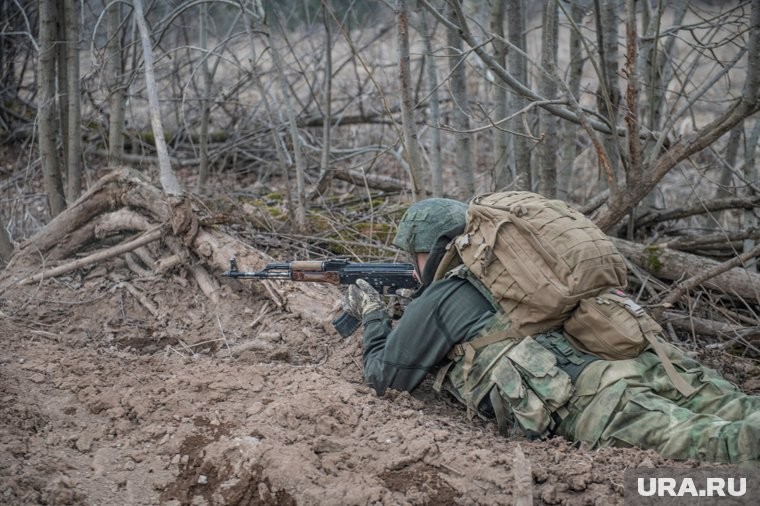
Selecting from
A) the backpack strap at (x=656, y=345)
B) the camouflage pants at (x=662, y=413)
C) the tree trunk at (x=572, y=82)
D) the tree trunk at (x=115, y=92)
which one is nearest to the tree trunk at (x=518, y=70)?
the tree trunk at (x=572, y=82)

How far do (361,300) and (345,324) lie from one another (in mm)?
193

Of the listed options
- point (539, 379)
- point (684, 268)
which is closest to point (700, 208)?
point (684, 268)

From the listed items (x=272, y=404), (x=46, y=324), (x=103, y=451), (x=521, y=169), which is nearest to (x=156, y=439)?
(x=103, y=451)

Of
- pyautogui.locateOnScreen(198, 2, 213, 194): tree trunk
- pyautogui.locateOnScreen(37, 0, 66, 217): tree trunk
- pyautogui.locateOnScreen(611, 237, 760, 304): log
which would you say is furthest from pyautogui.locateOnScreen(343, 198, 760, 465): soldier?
pyautogui.locateOnScreen(37, 0, 66, 217): tree trunk

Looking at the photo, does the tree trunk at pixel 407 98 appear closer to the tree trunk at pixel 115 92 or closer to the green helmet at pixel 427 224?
the green helmet at pixel 427 224

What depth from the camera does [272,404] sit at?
341 centimetres

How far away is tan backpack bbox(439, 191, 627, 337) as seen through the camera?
3.25m

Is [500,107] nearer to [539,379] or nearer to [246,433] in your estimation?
[539,379]

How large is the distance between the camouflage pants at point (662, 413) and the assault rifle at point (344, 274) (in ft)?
4.22

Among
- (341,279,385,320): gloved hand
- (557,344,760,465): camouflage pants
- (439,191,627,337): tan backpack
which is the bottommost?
(557,344,760,465): camouflage pants

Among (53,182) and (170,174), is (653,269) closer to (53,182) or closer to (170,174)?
(170,174)

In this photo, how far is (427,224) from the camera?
3803 millimetres

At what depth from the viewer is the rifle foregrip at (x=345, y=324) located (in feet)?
14.0

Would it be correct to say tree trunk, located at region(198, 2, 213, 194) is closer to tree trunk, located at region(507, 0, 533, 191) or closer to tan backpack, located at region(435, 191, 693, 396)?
tree trunk, located at region(507, 0, 533, 191)
